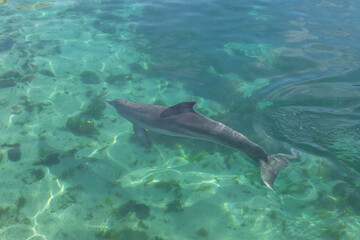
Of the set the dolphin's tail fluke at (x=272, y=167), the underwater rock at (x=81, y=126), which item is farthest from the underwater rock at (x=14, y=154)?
the dolphin's tail fluke at (x=272, y=167)

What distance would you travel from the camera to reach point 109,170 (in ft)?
20.9

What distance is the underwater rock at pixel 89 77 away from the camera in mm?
9148

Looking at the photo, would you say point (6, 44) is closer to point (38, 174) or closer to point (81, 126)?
point (81, 126)

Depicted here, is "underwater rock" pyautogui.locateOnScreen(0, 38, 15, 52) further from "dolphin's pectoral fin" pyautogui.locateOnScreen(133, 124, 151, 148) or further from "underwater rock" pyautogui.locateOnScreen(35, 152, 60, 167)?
"dolphin's pectoral fin" pyautogui.locateOnScreen(133, 124, 151, 148)

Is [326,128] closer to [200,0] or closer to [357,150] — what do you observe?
[357,150]

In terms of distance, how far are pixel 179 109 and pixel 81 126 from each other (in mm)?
3079

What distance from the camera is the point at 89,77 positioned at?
931cm

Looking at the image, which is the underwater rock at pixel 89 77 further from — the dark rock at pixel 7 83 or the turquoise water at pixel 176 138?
the dark rock at pixel 7 83

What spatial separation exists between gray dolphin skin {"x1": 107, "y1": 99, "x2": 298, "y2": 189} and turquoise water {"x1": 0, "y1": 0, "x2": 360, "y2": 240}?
596 millimetres

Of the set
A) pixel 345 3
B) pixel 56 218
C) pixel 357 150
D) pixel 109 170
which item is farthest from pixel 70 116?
pixel 345 3

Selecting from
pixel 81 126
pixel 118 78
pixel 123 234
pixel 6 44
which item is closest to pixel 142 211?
pixel 123 234

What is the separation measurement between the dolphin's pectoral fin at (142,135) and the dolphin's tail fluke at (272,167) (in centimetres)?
298

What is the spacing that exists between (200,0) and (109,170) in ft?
41.0

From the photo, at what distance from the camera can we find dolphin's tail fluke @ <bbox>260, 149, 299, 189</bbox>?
208 inches
